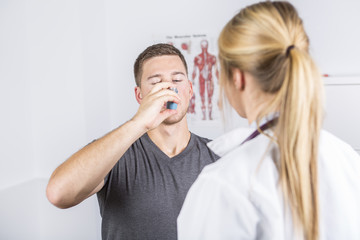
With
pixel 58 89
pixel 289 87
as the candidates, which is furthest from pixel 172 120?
pixel 58 89

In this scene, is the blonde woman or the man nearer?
the blonde woman

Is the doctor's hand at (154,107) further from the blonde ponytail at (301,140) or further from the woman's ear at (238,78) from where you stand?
the blonde ponytail at (301,140)

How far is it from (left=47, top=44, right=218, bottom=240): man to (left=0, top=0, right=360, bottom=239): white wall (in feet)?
2.61

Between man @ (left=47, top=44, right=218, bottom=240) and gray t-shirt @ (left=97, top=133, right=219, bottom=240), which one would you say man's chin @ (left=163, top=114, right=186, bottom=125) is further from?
gray t-shirt @ (left=97, top=133, right=219, bottom=240)

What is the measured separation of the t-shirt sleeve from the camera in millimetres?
646

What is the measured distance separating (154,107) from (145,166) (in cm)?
26

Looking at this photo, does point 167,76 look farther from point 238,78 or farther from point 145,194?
point 238,78

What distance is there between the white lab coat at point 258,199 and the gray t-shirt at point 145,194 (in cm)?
47

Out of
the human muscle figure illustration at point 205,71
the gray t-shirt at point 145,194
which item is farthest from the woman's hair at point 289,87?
the human muscle figure illustration at point 205,71

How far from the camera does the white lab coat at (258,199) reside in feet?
2.11

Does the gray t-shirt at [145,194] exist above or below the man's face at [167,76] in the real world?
below

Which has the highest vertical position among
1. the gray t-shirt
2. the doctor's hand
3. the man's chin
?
the doctor's hand

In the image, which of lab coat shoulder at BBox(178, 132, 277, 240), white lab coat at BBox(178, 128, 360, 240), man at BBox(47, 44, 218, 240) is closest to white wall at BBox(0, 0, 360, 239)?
man at BBox(47, 44, 218, 240)

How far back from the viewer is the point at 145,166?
1.25m
